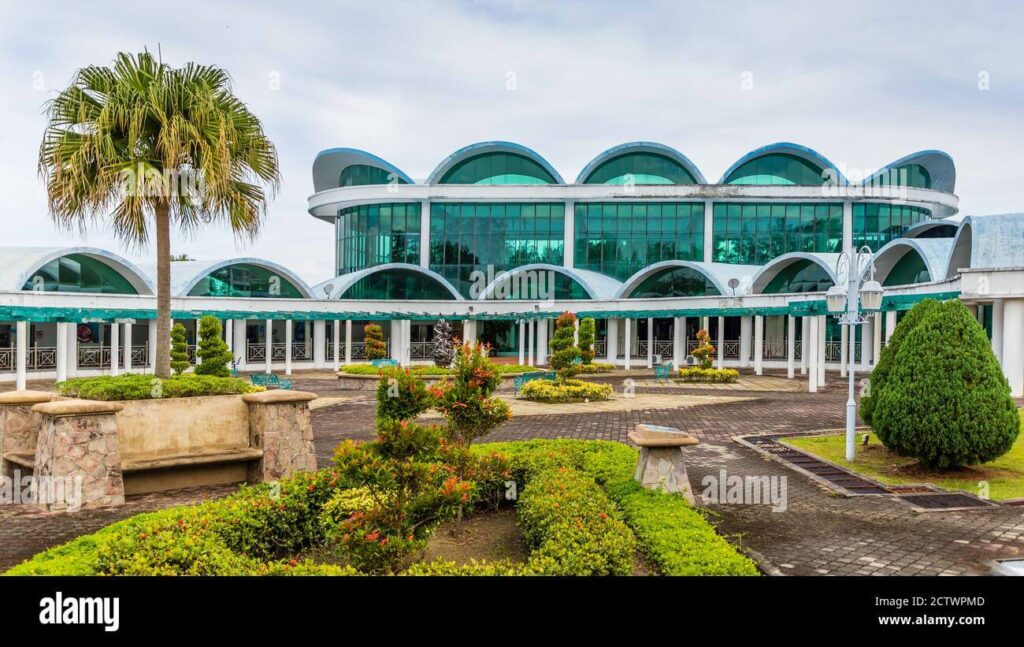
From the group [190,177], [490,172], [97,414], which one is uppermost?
[490,172]

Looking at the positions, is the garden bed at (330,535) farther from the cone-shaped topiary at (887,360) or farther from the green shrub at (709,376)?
the green shrub at (709,376)

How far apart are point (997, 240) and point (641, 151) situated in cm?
2788

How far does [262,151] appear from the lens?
11.1m

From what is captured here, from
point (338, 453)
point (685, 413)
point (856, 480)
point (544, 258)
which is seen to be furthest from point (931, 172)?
point (338, 453)

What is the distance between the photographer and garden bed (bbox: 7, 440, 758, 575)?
5.34 m

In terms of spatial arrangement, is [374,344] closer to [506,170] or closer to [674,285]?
[674,285]

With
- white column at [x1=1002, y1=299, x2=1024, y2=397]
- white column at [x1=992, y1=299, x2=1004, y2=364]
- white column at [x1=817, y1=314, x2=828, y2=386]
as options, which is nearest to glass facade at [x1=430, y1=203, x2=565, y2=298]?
white column at [x1=817, y1=314, x2=828, y2=386]

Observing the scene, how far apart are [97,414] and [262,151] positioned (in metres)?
4.83

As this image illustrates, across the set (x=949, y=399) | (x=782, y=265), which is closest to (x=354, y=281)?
(x=782, y=265)

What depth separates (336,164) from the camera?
50062 mm

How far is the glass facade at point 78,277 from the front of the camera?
27516 millimetres

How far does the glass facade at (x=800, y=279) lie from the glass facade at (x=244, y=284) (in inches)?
941

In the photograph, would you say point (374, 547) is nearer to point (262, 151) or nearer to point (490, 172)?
point (262, 151)

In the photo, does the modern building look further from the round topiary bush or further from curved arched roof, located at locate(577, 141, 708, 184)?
the round topiary bush
